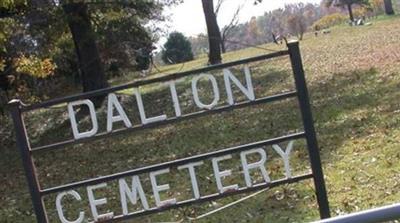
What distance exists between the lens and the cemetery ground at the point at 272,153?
6.92m

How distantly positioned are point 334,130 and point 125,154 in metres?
3.87

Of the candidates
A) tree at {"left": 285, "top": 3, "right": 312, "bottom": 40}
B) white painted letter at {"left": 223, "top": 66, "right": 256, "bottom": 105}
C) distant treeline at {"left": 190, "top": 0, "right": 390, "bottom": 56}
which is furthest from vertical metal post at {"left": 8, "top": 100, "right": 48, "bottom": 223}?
tree at {"left": 285, "top": 3, "right": 312, "bottom": 40}

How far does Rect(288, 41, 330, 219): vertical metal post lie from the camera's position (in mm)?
4773

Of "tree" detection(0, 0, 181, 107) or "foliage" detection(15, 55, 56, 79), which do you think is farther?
"tree" detection(0, 0, 181, 107)

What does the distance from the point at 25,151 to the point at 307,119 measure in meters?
2.00

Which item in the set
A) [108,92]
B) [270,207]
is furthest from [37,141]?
[108,92]

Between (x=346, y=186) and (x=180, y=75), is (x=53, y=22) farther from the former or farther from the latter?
(x=180, y=75)

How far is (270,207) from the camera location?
6891mm

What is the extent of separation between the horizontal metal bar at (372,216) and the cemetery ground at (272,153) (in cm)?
374

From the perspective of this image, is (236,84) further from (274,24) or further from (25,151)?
(274,24)

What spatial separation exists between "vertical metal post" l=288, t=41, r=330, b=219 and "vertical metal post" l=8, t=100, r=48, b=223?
1914mm

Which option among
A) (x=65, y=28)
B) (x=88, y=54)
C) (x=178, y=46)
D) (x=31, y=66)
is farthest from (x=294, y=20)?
(x=31, y=66)

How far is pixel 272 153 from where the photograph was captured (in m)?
9.55

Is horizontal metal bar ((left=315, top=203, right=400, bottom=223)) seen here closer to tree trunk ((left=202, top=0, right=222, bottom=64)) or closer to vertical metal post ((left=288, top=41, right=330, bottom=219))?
vertical metal post ((left=288, top=41, right=330, bottom=219))
